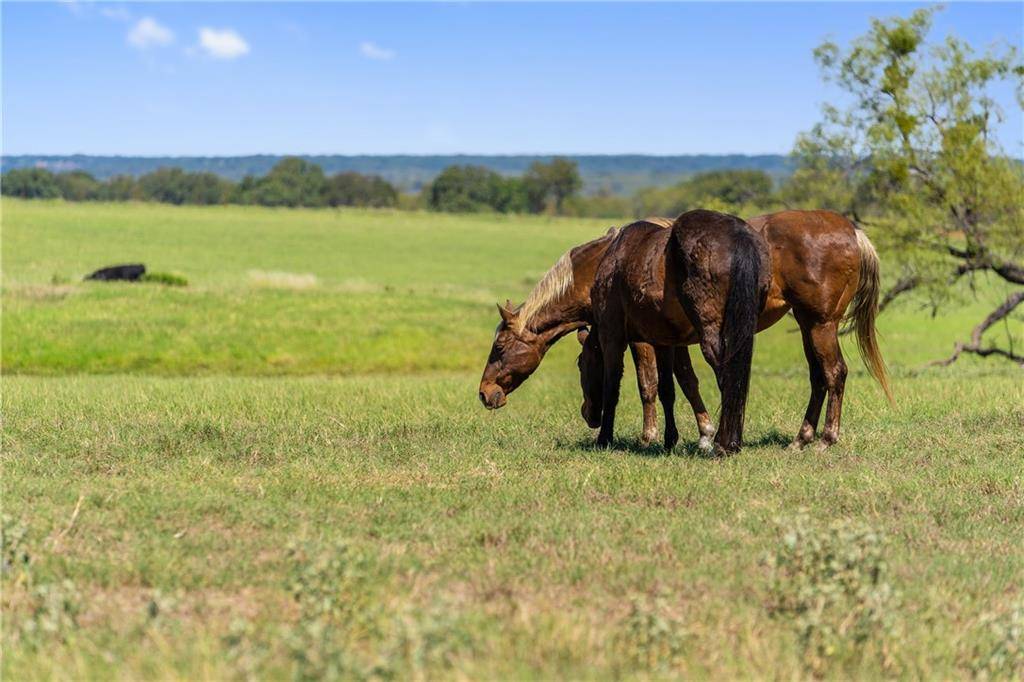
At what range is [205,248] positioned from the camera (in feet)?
201

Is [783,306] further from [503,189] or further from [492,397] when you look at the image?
[503,189]

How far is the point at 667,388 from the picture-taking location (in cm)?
1102

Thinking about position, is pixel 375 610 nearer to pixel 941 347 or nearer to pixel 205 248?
pixel 941 347

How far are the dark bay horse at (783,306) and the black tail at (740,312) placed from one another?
0.79 m

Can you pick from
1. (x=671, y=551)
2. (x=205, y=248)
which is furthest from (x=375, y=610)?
(x=205, y=248)

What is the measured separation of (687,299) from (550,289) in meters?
1.85

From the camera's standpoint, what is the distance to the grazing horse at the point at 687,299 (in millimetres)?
9359

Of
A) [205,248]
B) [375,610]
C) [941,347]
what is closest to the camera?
[375,610]

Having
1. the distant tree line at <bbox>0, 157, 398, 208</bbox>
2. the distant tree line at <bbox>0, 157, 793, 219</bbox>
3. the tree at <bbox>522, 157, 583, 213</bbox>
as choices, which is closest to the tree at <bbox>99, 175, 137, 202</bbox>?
the distant tree line at <bbox>0, 157, 398, 208</bbox>

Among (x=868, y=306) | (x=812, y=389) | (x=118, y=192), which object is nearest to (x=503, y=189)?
(x=118, y=192)

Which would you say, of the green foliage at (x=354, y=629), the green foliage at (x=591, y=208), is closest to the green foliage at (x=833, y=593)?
the green foliage at (x=354, y=629)

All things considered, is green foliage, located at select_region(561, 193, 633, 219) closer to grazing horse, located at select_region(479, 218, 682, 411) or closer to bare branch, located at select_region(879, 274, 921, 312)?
bare branch, located at select_region(879, 274, 921, 312)

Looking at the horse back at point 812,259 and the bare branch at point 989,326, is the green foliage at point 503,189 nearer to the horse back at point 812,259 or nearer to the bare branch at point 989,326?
the bare branch at point 989,326

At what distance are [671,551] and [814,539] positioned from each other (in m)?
1.04
